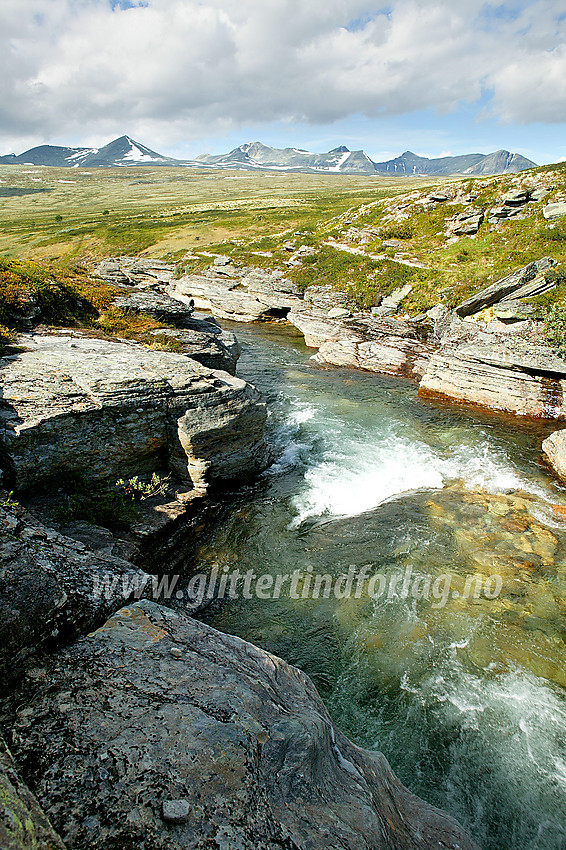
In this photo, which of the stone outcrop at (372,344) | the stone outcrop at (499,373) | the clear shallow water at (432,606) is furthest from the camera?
the stone outcrop at (372,344)

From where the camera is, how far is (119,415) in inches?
Answer: 535

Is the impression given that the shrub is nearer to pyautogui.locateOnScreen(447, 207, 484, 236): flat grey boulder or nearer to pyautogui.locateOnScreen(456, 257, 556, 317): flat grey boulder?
pyautogui.locateOnScreen(447, 207, 484, 236): flat grey boulder

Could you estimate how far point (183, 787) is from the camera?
434 cm

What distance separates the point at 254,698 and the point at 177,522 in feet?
28.7

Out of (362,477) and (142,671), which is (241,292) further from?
(142,671)

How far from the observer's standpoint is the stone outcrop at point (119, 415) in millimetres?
11906

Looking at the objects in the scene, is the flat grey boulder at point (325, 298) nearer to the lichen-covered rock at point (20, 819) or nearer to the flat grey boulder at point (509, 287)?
the flat grey boulder at point (509, 287)

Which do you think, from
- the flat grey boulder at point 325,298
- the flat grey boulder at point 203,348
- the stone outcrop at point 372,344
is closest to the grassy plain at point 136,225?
the flat grey boulder at point 325,298

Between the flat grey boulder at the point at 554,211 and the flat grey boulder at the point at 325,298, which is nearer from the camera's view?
the flat grey boulder at the point at 554,211

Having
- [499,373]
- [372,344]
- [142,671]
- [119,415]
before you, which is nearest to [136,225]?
[372,344]

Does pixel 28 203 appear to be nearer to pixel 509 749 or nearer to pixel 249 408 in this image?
pixel 249 408

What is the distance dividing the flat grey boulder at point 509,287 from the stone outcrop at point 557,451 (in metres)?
13.0

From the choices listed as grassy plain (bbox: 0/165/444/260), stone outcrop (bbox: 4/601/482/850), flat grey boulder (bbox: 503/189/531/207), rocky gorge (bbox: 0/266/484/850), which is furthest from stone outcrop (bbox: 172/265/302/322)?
stone outcrop (bbox: 4/601/482/850)

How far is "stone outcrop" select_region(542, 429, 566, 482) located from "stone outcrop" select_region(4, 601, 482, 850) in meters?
15.0
